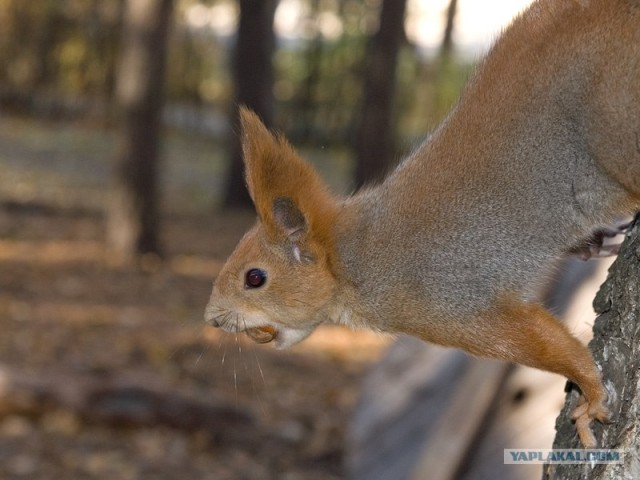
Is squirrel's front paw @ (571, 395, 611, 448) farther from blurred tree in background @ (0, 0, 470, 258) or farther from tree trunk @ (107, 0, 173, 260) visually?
blurred tree in background @ (0, 0, 470, 258)

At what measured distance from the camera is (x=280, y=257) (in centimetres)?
208

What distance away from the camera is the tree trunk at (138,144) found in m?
7.98

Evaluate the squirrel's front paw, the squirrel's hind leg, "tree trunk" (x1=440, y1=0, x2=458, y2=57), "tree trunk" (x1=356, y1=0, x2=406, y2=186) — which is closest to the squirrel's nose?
the squirrel's hind leg

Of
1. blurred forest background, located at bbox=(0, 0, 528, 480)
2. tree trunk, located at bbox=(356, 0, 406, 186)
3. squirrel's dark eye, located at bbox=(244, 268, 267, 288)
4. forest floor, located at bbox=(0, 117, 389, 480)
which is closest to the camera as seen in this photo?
squirrel's dark eye, located at bbox=(244, 268, 267, 288)

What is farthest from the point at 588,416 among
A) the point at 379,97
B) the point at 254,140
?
the point at 379,97

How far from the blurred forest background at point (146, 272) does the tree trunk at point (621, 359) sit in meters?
0.56

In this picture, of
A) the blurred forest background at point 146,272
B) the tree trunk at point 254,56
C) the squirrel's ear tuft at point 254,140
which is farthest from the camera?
the tree trunk at point 254,56

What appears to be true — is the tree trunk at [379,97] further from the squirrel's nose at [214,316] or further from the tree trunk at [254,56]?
the squirrel's nose at [214,316]

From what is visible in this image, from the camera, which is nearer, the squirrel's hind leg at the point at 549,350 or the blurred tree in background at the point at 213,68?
the squirrel's hind leg at the point at 549,350

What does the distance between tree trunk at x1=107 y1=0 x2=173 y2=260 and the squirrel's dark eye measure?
20.0 ft

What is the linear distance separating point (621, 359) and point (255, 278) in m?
0.77

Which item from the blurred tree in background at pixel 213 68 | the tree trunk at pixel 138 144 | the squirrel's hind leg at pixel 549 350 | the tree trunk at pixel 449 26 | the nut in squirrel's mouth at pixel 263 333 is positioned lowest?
the squirrel's hind leg at pixel 549 350

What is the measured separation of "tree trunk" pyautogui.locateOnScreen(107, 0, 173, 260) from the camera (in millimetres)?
7984

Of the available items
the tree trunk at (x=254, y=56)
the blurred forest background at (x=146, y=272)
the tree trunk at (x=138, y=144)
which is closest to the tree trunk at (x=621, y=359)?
the blurred forest background at (x=146, y=272)
